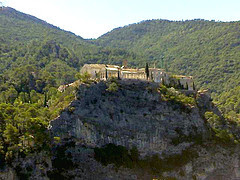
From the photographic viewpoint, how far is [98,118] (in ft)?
225

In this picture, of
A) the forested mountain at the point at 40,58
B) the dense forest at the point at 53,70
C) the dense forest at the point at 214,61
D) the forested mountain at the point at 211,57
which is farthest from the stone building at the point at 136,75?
the forested mountain at the point at 211,57

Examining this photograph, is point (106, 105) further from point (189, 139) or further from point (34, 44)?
point (34, 44)

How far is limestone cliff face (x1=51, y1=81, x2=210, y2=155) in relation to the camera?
6578 centimetres

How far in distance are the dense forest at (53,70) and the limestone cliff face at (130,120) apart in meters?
3.27

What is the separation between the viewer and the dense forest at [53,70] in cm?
6134

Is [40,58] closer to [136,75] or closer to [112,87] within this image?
[136,75]

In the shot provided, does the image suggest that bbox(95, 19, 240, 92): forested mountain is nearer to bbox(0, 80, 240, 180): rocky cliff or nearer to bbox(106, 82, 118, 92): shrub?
bbox(0, 80, 240, 180): rocky cliff

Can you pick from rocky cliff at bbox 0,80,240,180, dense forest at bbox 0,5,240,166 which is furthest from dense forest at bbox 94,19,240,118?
rocky cliff at bbox 0,80,240,180

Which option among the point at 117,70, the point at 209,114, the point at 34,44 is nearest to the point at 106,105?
the point at 117,70

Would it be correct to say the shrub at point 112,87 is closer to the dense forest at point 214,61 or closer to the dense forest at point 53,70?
the dense forest at point 53,70

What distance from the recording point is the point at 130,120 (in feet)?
234

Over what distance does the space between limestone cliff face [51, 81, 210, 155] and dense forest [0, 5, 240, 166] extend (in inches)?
Answer: 129

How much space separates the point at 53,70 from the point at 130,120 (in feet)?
177

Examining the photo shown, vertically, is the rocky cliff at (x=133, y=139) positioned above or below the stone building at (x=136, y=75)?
below
